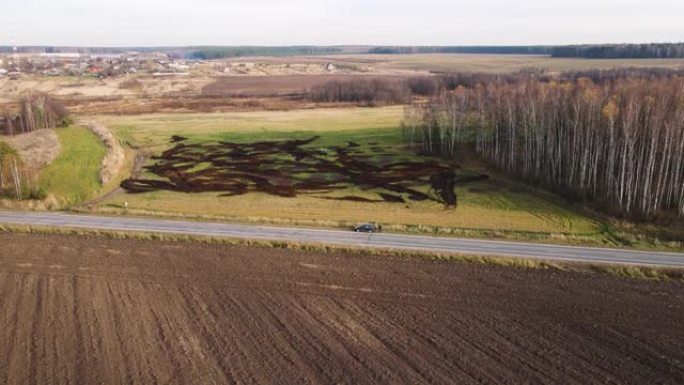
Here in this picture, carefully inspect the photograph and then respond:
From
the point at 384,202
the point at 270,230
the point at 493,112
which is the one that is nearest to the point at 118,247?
the point at 270,230

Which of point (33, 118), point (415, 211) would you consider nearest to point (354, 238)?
point (415, 211)

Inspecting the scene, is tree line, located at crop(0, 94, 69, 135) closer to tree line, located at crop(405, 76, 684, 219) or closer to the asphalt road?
the asphalt road

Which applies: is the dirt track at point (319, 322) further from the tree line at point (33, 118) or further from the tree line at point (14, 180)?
the tree line at point (33, 118)

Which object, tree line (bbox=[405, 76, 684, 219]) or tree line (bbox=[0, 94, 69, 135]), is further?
tree line (bbox=[0, 94, 69, 135])

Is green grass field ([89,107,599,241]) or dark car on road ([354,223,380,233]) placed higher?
dark car on road ([354,223,380,233])

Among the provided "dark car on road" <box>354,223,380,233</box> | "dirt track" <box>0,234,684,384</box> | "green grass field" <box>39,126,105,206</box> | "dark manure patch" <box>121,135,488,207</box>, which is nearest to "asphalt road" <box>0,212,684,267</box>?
"dark car on road" <box>354,223,380,233</box>

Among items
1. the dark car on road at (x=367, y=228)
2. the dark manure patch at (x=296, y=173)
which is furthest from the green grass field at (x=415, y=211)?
the dark manure patch at (x=296, y=173)
